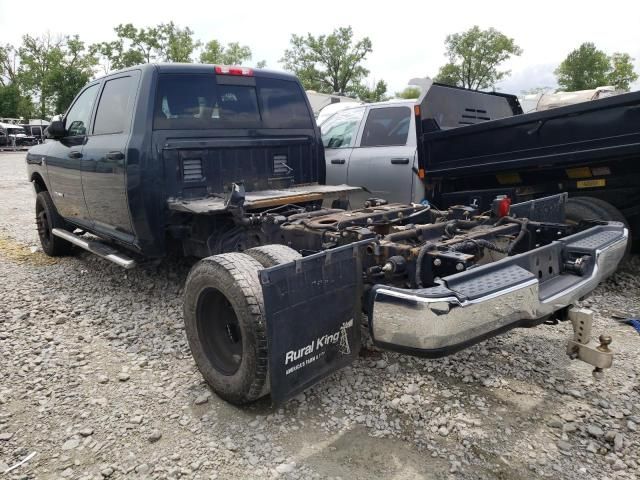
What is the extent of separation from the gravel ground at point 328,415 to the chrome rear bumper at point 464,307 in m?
0.60

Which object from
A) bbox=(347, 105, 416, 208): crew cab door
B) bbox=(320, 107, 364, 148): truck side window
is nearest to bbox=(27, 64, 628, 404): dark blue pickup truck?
bbox=(347, 105, 416, 208): crew cab door

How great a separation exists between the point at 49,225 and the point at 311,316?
4935 millimetres

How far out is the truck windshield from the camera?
165 inches

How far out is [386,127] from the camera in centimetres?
618

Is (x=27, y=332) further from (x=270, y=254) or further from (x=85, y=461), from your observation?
(x=270, y=254)

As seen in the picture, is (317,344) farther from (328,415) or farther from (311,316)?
(328,415)

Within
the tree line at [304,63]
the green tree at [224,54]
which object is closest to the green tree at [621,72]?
the tree line at [304,63]

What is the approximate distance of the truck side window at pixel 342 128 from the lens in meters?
6.59

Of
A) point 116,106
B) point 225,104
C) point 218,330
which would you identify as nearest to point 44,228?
point 116,106

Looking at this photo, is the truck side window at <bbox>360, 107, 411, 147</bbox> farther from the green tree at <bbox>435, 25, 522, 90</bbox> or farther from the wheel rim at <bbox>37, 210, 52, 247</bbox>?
the green tree at <bbox>435, 25, 522, 90</bbox>

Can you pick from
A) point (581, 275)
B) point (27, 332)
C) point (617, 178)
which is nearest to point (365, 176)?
point (617, 178)

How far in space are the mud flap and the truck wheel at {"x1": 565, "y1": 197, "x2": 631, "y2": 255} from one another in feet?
9.50

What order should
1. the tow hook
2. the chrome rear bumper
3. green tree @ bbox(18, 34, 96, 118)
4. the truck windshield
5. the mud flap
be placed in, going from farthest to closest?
1. green tree @ bbox(18, 34, 96, 118)
2. the truck windshield
3. the tow hook
4. the mud flap
5. the chrome rear bumper

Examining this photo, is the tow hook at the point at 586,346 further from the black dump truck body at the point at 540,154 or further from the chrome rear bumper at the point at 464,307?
the black dump truck body at the point at 540,154
